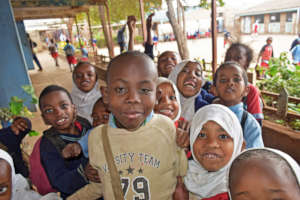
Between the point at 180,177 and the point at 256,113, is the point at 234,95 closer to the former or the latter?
the point at 256,113

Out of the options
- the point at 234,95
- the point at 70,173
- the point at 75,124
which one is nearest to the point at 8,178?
the point at 70,173

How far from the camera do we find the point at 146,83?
100 centimetres

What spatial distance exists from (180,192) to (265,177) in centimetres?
57

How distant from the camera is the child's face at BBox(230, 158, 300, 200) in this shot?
2.32ft

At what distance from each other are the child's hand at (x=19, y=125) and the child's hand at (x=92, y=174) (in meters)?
0.98

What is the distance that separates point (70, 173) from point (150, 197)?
0.59 meters

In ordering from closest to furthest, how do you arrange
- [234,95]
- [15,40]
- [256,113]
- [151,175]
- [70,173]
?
[151,175] < [70,173] < [234,95] < [256,113] < [15,40]

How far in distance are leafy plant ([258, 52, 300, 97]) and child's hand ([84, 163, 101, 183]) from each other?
347 centimetres

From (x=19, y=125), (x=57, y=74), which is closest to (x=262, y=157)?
(x=19, y=125)

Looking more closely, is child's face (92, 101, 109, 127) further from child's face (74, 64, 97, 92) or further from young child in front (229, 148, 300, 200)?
young child in front (229, 148, 300, 200)

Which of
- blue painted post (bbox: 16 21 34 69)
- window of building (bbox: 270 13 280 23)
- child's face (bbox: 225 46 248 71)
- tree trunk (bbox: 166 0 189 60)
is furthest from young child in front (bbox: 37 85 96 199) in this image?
window of building (bbox: 270 13 280 23)

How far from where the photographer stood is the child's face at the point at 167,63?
2.46 m

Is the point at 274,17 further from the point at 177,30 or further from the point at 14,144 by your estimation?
the point at 14,144

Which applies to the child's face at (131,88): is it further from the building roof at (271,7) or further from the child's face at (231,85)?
the building roof at (271,7)
